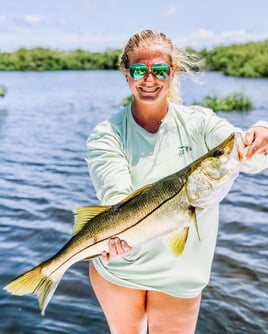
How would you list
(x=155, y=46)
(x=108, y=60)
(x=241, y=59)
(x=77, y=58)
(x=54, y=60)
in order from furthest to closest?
(x=77, y=58)
(x=54, y=60)
(x=108, y=60)
(x=241, y=59)
(x=155, y=46)

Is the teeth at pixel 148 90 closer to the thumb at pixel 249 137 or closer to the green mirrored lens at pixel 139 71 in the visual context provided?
the green mirrored lens at pixel 139 71

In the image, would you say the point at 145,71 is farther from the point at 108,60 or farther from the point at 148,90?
the point at 108,60

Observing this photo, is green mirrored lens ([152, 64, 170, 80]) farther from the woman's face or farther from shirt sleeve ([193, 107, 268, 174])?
shirt sleeve ([193, 107, 268, 174])

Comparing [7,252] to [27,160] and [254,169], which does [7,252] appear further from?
[27,160]

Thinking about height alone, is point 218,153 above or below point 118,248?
above

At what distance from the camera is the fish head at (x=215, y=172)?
8.81 feet

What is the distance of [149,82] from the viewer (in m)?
3.10

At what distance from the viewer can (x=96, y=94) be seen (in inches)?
1463

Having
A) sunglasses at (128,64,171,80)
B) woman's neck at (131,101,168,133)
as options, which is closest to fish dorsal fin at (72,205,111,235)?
woman's neck at (131,101,168,133)

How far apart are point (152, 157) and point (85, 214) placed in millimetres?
486

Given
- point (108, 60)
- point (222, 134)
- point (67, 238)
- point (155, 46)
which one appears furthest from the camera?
point (108, 60)

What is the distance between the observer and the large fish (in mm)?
2721

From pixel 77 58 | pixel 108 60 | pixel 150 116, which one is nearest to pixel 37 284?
pixel 150 116

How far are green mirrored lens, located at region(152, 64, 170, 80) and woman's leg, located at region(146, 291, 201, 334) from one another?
124 centimetres
